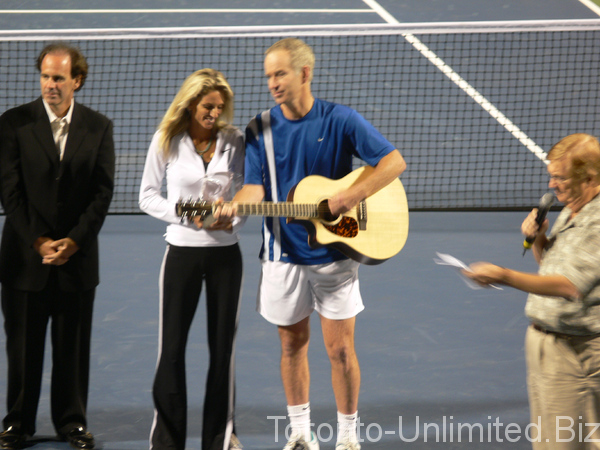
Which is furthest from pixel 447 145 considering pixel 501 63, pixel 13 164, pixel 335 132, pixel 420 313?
pixel 13 164

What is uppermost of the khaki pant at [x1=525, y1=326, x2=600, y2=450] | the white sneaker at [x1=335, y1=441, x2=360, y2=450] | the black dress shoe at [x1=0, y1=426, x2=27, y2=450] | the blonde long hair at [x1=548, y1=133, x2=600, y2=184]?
the blonde long hair at [x1=548, y1=133, x2=600, y2=184]

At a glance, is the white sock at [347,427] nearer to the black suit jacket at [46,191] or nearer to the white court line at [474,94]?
the black suit jacket at [46,191]

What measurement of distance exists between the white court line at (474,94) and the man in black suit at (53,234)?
736cm

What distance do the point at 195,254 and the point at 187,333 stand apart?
51 cm

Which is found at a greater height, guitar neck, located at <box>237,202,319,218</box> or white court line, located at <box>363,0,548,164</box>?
white court line, located at <box>363,0,548,164</box>

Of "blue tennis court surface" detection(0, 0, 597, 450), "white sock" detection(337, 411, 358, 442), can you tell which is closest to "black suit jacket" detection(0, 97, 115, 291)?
"blue tennis court surface" detection(0, 0, 597, 450)

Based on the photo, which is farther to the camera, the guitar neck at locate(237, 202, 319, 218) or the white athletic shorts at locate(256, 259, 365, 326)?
the white athletic shorts at locate(256, 259, 365, 326)

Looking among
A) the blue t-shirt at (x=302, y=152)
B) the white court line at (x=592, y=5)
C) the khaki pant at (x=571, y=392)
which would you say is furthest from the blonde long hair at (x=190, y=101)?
the white court line at (x=592, y=5)

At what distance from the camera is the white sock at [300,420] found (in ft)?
15.8

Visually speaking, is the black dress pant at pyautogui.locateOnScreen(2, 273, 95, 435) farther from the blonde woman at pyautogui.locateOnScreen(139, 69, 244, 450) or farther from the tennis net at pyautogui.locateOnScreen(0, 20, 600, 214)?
the tennis net at pyautogui.locateOnScreen(0, 20, 600, 214)

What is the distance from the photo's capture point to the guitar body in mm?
4473

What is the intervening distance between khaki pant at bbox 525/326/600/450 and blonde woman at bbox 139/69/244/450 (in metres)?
1.91

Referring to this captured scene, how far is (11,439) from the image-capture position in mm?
4805

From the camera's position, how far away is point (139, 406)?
5.42 metres
